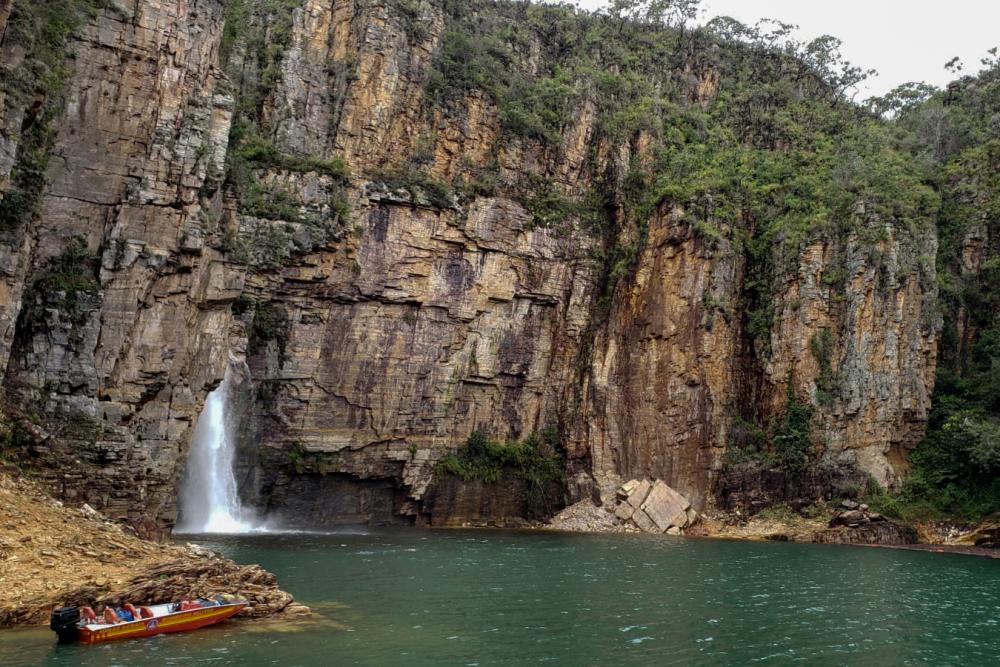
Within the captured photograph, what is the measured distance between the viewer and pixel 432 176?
37.8 m

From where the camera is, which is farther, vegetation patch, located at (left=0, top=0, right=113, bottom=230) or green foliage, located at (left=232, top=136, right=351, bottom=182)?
green foliage, located at (left=232, top=136, right=351, bottom=182)

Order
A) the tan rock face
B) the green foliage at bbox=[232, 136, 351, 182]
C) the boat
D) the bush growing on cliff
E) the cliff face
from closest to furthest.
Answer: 1. the boat
2. the cliff face
3. the green foliage at bbox=[232, 136, 351, 182]
4. the bush growing on cliff
5. the tan rock face

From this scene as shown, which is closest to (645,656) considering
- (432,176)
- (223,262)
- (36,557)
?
(36,557)

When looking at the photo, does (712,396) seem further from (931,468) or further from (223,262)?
(223,262)

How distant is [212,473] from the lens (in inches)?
1283

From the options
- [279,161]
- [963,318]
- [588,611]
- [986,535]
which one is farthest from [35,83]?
[963,318]

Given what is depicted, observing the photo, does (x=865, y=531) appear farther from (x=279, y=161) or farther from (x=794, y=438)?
(x=279, y=161)

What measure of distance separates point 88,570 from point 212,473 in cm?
1701

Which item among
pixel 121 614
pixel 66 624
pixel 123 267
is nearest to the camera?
pixel 66 624

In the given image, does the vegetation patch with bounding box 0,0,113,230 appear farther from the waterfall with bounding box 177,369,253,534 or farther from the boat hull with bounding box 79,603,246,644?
the waterfall with bounding box 177,369,253,534

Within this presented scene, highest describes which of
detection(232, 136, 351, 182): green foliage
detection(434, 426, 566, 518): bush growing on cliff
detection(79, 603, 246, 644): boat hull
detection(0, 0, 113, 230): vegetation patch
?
detection(232, 136, 351, 182): green foliage

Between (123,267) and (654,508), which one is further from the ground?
(123,267)

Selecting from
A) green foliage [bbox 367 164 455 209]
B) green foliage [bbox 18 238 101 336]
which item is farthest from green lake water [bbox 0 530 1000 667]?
green foliage [bbox 367 164 455 209]

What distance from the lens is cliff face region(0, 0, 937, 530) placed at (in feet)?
86.3
